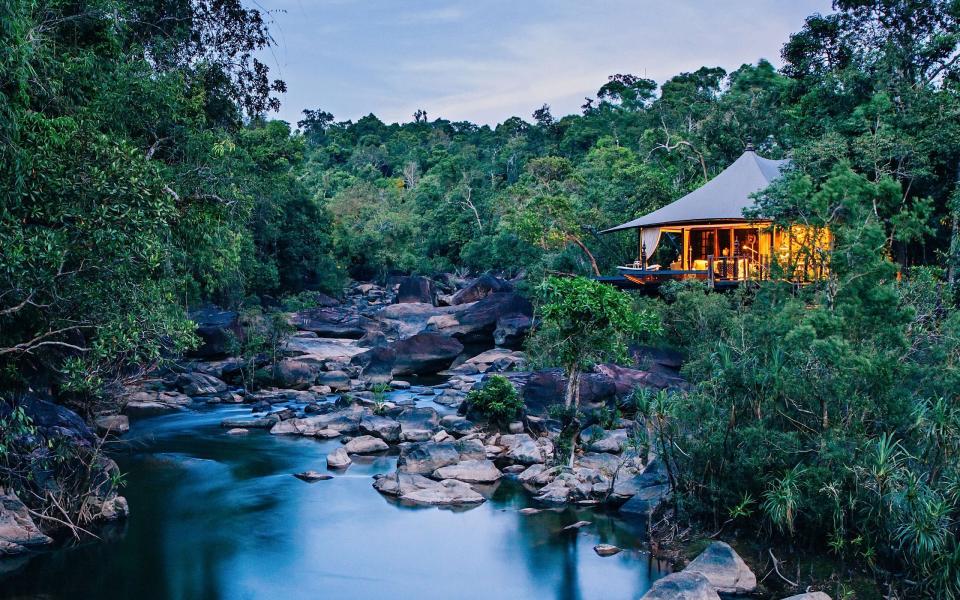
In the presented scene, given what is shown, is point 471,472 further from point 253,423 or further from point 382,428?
point 253,423

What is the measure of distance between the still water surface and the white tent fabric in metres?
12.3

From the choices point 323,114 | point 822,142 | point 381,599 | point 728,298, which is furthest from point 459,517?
point 323,114

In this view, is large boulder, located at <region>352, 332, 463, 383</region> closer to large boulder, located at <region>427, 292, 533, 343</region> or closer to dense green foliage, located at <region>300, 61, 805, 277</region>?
large boulder, located at <region>427, 292, 533, 343</region>

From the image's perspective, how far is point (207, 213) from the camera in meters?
11.0

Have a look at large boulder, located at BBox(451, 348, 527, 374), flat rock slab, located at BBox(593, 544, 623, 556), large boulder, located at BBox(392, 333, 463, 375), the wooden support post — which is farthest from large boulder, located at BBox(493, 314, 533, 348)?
flat rock slab, located at BBox(593, 544, 623, 556)

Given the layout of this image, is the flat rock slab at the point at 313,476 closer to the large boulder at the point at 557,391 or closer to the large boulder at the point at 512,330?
the large boulder at the point at 557,391

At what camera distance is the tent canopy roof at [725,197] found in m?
21.4

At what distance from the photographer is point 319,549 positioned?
10672mm

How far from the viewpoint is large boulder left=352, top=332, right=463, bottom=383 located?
2238cm

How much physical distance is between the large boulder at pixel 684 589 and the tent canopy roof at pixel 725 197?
14.7m

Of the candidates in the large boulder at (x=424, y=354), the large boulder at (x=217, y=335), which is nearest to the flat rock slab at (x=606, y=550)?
the large boulder at (x=424, y=354)

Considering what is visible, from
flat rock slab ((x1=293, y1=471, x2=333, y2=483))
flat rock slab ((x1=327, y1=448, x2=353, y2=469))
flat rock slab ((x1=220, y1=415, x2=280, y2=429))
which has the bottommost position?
flat rock slab ((x1=293, y1=471, x2=333, y2=483))

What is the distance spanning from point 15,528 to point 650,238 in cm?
1808

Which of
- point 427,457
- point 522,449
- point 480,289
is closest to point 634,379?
point 522,449
